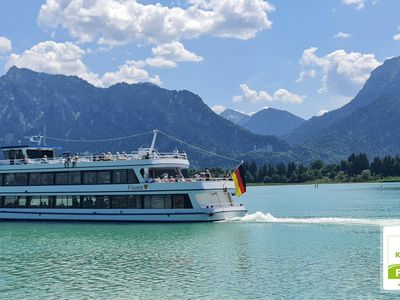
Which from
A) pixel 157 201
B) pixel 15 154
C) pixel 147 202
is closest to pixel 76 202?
pixel 147 202

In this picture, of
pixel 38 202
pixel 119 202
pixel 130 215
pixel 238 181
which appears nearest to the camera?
pixel 238 181

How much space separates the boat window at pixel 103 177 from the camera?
48281mm

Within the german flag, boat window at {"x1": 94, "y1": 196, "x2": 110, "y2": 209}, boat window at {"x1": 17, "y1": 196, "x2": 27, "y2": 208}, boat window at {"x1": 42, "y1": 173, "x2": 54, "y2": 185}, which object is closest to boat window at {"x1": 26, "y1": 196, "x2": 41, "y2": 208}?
boat window at {"x1": 17, "y1": 196, "x2": 27, "y2": 208}

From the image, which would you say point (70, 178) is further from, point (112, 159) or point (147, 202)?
point (147, 202)

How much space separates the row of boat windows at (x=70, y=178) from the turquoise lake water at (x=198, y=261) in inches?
181

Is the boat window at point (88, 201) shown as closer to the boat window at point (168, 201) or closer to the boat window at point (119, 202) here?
the boat window at point (119, 202)

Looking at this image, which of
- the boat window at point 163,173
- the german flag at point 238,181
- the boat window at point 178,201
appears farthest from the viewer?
the boat window at point 163,173

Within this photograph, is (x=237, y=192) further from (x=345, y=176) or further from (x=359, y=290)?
(x=345, y=176)

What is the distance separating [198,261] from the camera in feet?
97.0

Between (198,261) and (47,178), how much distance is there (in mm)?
25736

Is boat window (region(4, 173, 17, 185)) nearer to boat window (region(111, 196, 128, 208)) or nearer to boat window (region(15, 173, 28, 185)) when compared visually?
boat window (region(15, 173, 28, 185))

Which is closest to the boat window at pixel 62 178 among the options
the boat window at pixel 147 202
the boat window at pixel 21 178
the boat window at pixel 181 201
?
the boat window at pixel 21 178

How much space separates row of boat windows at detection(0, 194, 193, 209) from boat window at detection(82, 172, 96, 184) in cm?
141

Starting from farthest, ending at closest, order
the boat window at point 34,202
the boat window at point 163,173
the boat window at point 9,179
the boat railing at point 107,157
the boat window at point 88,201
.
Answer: the boat window at point 9,179 < the boat window at point 34,202 < the boat window at point 88,201 < the boat railing at point 107,157 < the boat window at point 163,173
